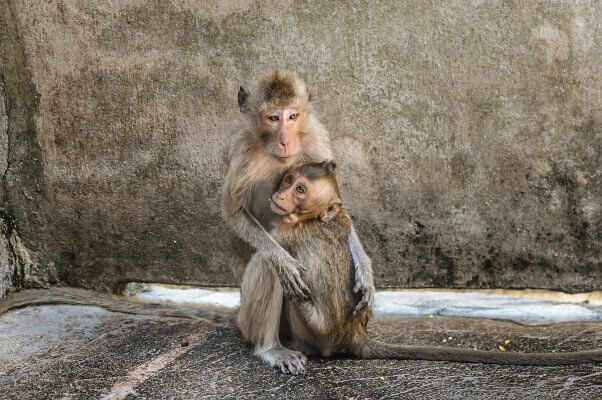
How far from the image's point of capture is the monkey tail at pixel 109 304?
531 cm

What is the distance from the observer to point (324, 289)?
4.46 metres

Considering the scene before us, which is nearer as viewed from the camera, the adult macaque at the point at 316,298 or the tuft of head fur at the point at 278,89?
the adult macaque at the point at 316,298

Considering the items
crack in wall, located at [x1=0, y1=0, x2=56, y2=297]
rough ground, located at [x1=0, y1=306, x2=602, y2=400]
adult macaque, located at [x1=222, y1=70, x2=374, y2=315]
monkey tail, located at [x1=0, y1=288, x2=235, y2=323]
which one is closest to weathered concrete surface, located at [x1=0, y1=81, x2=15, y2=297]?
crack in wall, located at [x1=0, y1=0, x2=56, y2=297]

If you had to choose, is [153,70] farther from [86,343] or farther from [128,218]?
[86,343]

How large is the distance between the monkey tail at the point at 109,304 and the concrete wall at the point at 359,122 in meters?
0.29

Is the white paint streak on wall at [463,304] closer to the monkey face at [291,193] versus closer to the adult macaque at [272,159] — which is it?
the adult macaque at [272,159]

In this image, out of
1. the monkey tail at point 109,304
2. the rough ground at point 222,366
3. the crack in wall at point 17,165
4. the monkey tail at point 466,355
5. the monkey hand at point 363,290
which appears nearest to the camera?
the rough ground at point 222,366

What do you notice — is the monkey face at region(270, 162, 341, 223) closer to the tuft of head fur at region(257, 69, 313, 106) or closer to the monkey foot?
the tuft of head fur at region(257, 69, 313, 106)

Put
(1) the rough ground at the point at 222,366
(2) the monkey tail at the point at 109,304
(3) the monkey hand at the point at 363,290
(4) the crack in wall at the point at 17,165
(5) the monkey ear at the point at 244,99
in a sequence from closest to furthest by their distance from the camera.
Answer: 1. (1) the rough ground at the point at 222,366
2. (3) the monkey hand at the point at 363,290
3. (5) the monkey ear at the point at 244,99
4. (2) the monkey tail at the point at 109,304
5. (4) the crack in wall at the point at 17,165

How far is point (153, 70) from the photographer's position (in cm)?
549

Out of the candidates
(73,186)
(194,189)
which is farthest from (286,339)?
(73,186)

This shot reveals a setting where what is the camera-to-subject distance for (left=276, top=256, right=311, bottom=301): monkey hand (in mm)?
4379

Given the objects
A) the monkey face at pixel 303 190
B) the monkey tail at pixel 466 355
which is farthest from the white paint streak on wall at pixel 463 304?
the monkey face at pixel 303 190

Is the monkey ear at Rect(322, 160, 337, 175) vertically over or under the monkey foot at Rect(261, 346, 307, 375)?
over
